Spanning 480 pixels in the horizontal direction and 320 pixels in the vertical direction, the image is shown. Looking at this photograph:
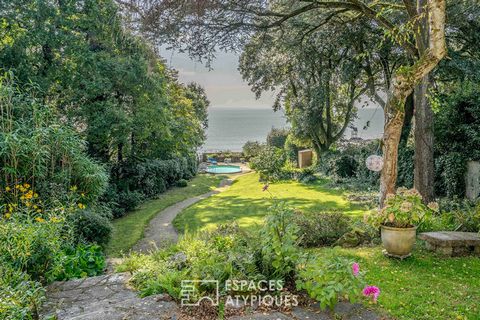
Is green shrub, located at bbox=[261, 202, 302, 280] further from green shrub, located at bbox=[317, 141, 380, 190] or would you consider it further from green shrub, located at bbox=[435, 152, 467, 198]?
green shrub, located at bbox=[317, 141, 380, 190]

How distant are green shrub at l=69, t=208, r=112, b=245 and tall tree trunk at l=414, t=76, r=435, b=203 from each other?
690cm

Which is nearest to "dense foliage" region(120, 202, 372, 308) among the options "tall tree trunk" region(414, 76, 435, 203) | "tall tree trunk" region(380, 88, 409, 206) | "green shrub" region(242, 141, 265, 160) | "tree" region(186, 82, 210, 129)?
"tall tree trunk" region(380, 88, 409, 206)

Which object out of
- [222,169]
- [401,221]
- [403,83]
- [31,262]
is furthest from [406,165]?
[222,169]

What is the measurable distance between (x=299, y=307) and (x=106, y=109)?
9911mm

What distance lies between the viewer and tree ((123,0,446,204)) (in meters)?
5.44

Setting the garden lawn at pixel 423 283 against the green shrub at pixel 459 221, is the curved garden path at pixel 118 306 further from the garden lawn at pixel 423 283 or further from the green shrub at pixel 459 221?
the green shrub at pixel 459 221

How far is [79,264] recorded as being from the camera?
16.7 feet

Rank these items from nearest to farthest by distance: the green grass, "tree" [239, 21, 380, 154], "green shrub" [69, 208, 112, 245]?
"green shrub" [69, 208, 112, 245]
the green grass
"tree" [239, 21, 380, 154]

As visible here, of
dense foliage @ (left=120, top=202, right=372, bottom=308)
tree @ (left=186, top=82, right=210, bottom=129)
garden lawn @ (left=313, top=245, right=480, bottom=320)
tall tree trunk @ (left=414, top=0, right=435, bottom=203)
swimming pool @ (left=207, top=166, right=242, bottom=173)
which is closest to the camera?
dense foliage @ (left=120, top=202, right=372, bottom=308)

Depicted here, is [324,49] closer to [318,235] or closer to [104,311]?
[318,235]

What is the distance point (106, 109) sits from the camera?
11.2 meters

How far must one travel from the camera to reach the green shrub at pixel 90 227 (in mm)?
6680

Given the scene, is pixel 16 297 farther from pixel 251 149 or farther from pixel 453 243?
pixel 251 149

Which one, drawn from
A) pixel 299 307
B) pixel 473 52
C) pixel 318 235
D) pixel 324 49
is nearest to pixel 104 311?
pixel 299 307
